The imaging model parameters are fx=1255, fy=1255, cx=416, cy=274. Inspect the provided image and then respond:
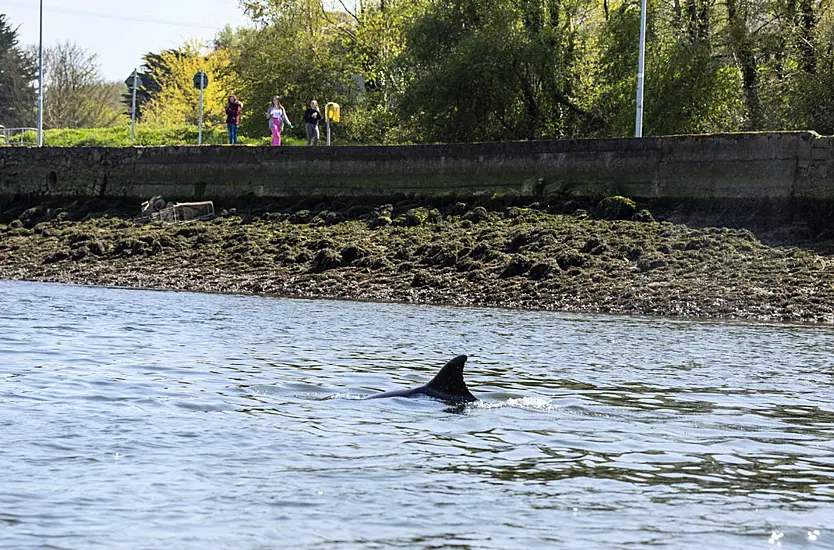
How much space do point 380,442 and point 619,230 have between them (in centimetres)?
1656

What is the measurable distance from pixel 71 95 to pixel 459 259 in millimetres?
66941

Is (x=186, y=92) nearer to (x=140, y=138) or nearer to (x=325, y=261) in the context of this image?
(x=140, y=138)

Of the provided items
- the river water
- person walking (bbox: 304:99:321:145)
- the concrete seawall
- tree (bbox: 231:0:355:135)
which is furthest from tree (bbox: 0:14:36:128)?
the river water

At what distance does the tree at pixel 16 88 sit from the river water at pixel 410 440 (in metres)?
77.3

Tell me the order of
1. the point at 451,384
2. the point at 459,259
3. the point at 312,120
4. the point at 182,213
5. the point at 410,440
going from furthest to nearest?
the point at 312,120 → the point at 182,213 → the point at 459,259 → the point at 451,384 → the point at 410,440

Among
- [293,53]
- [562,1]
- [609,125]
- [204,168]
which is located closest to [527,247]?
[204,168]

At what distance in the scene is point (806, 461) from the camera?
31.8 feet

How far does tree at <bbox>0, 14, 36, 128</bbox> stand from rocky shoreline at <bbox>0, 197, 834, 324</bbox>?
199 ft

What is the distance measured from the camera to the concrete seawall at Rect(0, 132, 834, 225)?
84.0 ft

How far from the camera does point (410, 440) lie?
410 inches

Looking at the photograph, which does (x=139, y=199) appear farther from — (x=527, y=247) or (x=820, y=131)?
(x=820, y=131)

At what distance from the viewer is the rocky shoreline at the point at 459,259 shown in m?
22.6

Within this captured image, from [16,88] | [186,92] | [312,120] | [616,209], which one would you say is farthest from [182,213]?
[16,88]

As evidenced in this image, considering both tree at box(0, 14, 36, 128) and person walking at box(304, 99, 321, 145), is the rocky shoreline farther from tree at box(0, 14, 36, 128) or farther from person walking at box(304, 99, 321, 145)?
tree at box(0, 14, 36, 128)
